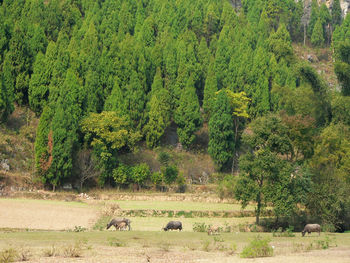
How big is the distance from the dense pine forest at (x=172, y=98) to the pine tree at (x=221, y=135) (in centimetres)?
12

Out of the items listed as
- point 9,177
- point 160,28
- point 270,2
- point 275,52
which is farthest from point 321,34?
point 9,177

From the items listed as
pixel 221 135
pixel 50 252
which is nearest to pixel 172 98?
pixel 221 135

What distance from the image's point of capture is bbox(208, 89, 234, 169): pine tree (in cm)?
6197

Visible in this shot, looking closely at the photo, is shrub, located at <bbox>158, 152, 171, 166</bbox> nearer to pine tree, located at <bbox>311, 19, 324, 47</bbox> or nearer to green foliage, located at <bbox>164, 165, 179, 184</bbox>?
green foliage, located at <bbox>164, 165, 179, 184</bbox>

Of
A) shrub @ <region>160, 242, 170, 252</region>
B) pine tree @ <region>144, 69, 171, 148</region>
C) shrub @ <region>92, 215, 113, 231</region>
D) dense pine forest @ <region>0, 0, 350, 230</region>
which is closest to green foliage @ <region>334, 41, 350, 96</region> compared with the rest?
dense pine forest @ <region>0, 0, 350, 230</region>

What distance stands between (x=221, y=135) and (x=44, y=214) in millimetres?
27361

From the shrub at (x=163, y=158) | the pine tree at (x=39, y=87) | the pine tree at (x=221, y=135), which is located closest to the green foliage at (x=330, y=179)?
the pine tree at (x=221, y=135)

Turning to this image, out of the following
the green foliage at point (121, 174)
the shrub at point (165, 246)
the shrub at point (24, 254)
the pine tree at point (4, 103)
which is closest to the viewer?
the shrub at point (24, 254)

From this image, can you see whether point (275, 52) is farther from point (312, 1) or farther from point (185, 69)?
point (312, 1)

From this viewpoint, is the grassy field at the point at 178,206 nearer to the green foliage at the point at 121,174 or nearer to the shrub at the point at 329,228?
the green foliage at the point at 121,174

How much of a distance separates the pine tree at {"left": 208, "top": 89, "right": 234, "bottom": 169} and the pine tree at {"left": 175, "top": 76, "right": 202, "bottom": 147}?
2.34 meters

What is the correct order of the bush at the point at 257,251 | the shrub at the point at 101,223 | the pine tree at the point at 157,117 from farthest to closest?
the pine tree at the point at 157,117, the shrub at the point at 101,223, the bush at the point at 257,251

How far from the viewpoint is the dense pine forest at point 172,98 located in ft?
141

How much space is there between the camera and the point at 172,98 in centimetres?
6681
